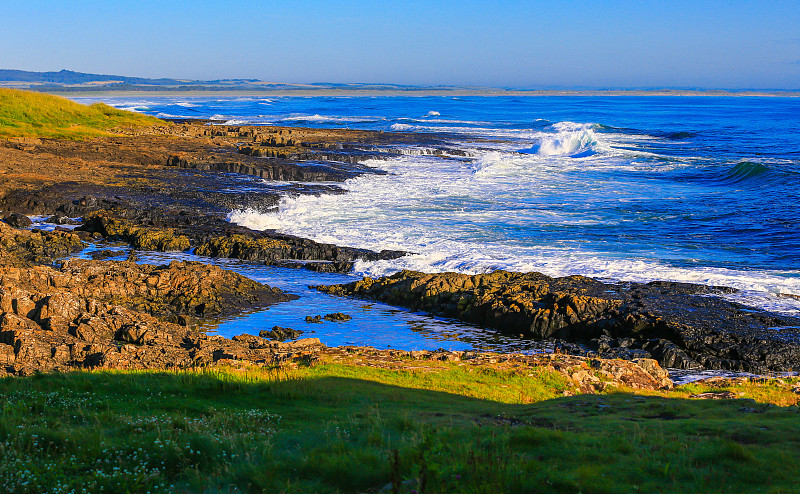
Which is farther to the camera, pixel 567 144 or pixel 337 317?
pixel 567 144

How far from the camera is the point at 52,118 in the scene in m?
49.6

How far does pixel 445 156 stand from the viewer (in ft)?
167

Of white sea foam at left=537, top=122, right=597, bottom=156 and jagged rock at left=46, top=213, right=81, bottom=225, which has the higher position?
white sea foam at left=537, top=122, right=597, bottom=156

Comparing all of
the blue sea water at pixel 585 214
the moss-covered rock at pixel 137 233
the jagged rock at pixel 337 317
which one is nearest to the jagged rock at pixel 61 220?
the moss-covered rock at pixel 137 233

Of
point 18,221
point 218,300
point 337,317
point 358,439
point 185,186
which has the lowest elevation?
point 337,317

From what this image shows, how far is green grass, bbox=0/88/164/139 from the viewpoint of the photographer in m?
43.7

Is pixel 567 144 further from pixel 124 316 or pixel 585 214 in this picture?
pixel 124 316

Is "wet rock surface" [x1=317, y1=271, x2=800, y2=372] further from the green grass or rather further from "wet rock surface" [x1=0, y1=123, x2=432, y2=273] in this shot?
the green grass

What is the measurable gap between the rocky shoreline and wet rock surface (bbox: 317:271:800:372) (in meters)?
0.03

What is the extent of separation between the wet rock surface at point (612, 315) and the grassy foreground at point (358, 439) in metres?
4.02

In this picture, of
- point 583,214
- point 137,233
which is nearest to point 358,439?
point 137,233

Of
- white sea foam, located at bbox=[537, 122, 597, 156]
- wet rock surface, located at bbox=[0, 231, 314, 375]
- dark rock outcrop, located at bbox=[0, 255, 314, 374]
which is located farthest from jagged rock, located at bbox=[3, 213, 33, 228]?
white sea foam, located at bbox=[537, 122, 597, 156]

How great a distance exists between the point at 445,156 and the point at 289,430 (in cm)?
4479

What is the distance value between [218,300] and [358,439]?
32.4 ft
